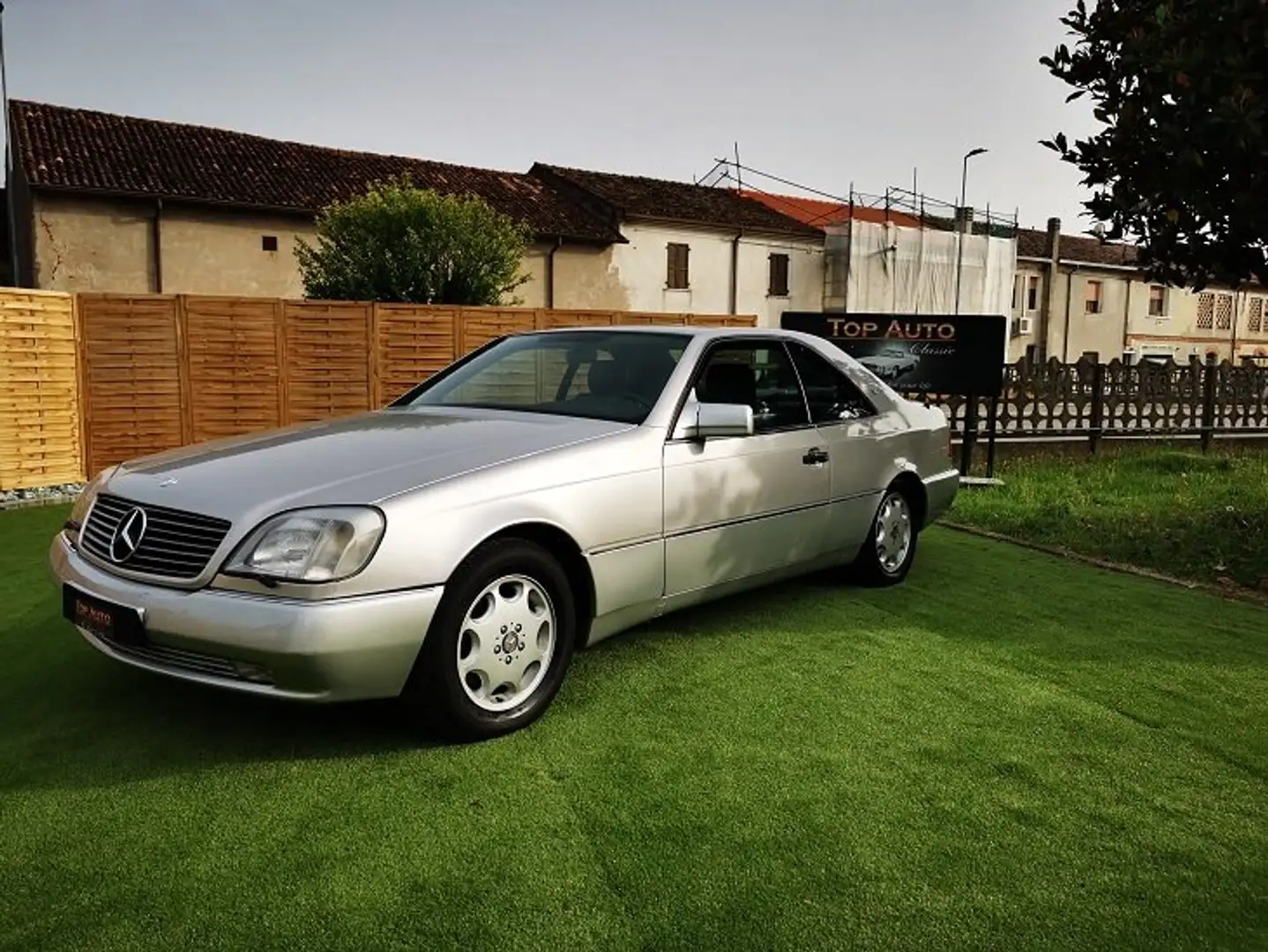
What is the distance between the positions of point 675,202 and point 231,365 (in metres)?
22.6

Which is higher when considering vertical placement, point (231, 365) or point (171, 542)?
point (231, 365)

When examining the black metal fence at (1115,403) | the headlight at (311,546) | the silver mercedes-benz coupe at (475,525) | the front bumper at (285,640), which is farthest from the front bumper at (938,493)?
the black metal fence at (1115,403)

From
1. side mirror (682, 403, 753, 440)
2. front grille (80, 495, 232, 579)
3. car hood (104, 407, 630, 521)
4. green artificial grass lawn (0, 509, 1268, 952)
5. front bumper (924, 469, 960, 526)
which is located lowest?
green artificial grass lawn (0, 509, 1268, 952)

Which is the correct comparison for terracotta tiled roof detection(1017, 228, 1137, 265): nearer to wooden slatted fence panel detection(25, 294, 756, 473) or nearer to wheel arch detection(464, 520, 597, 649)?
wooden slatted fence panel detection(25, 294, 756, 473)

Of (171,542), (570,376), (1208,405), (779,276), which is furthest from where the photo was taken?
(779,276)

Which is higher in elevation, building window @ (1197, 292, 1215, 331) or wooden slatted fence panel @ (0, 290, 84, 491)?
building window @ (1197, 292, 1215, 331)

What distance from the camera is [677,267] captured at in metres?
29.9

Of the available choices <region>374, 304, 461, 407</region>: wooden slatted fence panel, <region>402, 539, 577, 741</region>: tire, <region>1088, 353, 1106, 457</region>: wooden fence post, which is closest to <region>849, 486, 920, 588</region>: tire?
<region>402, 539, 577, 741</region>: tire

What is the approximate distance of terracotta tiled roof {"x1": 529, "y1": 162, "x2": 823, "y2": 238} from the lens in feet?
95.5

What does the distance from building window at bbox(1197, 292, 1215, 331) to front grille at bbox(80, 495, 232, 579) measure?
49.2 metres

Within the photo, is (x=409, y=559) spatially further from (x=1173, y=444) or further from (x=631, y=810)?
(x=1173, y=444)

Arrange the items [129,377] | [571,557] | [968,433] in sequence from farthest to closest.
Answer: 1. [968,433]
2. [129,377]
3. [571,557]

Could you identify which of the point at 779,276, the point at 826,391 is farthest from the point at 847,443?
the point at 779,276

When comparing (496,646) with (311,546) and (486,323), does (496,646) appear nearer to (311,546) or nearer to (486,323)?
(311,546)
